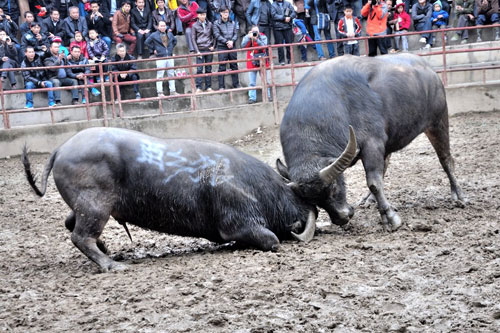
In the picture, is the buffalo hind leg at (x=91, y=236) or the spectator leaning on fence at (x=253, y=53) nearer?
the buffalo hind leg at (x=91, y=236)

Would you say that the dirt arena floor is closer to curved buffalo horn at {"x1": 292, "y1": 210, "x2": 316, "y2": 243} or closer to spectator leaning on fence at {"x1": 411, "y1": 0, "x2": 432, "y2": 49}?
curved buffalo horn at {"x1": 292, "y1": 210, "x2": 316, "y2": 243}

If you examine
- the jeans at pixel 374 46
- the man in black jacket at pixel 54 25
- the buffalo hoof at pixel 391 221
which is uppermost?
the man in black jacket at pixel 54 25

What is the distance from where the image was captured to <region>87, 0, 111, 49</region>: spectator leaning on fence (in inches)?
641

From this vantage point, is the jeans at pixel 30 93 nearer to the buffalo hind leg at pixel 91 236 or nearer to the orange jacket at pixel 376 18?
the orange jacket at pixel 376 18

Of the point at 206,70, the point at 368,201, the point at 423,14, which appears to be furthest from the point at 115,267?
the point at 423,14

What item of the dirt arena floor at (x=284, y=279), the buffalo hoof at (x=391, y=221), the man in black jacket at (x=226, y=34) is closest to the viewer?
the dirt arena floor at (x=284, y=279)

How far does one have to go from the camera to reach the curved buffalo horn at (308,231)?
6730mm

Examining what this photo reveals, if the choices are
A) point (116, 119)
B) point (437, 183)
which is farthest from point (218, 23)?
point (437, 183)

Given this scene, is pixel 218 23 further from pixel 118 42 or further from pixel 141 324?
pixel 141 324

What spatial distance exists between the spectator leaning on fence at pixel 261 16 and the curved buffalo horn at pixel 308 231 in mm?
10178

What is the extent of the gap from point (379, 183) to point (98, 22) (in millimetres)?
10914

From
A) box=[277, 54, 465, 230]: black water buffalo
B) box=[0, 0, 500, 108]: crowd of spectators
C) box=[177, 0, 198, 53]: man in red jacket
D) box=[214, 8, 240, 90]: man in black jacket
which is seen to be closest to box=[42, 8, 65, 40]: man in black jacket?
box=[0, 0, 500, 108]: crowd of spectators

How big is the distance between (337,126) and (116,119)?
7.94m

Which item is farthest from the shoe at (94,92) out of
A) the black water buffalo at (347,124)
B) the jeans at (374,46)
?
the black water buffalo at (347,124)
